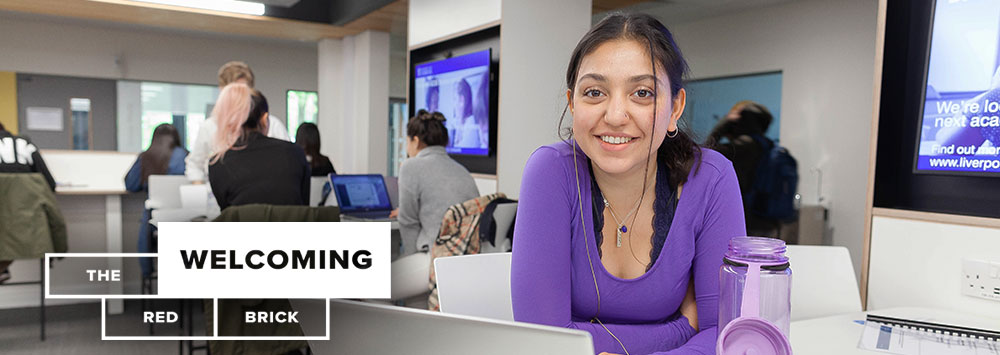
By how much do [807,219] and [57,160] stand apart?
6013mm

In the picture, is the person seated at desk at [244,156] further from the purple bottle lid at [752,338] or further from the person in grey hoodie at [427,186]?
the purple bottle lid at [752,338]

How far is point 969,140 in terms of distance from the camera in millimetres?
1633

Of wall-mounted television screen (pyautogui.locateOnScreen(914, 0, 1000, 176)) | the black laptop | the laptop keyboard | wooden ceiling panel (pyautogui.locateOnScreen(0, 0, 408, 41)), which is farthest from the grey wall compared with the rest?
wall-mounted television screen (pyautogui.locateOnScreen(914, 0, 1000, 176))

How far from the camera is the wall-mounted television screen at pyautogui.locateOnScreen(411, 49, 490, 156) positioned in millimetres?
3766

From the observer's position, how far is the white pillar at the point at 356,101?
247 inches

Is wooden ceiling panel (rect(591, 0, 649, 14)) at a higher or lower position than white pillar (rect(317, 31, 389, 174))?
higher

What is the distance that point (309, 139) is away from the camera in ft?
15.4

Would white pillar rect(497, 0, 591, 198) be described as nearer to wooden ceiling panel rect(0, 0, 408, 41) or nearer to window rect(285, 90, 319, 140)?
wooden ceiling panel rect(0, 0, 408, 41)

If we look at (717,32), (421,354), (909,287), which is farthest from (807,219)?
(421,354)

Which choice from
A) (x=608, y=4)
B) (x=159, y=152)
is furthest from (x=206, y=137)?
(x=608, y=4)

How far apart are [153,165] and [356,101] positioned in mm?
2362

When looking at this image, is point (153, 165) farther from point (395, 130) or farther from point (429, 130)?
point (395, 130)

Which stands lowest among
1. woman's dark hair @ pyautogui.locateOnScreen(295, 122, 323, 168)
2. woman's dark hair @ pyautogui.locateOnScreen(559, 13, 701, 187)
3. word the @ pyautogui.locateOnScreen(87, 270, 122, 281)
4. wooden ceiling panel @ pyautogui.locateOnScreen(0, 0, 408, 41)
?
word the @ pyautogui.locateOnScreen(87, 270, 122, 281)

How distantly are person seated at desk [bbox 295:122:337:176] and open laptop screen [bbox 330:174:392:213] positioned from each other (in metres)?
0.74
